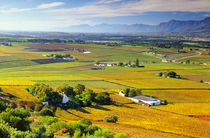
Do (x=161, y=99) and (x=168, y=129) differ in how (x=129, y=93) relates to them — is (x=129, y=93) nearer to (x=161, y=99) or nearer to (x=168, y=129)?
(x=161, y=99)

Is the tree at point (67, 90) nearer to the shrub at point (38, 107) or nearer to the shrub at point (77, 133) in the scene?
the shrub at point (38, 107)

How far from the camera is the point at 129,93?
62969 mm

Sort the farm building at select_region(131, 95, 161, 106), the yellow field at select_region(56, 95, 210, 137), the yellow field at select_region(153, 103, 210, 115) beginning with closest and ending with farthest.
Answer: the yellow field at select_region(56, 95, 210, 137), the yellow field at select_region(153, 103, 210, 115), the farm building at select_region(131, 95, 161, 106)

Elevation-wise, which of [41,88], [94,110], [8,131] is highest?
[8,131]

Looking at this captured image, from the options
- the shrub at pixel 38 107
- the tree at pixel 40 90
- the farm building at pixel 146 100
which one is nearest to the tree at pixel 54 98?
the tree at pixel 40 90

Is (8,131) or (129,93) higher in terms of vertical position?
(8,131)

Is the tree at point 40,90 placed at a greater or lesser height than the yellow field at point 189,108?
greater

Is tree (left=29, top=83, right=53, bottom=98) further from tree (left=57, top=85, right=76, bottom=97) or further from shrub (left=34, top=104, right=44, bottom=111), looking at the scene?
shrub (left=34, top=104, right=44, bottom=111)

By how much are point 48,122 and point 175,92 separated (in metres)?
49.1

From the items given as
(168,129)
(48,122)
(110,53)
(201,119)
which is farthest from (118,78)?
(110,53)

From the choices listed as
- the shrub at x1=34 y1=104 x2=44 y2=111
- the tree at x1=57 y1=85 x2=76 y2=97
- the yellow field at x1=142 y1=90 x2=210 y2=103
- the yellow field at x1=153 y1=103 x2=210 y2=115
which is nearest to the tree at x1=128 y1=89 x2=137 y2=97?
the yellow field at x1=142 y1=90 x2=210 y2=103

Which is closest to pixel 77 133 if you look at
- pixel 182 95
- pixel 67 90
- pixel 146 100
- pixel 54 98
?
pixel 54 98

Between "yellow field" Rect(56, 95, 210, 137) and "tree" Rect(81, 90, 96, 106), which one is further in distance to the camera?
"tree" Rect(81, 90, 96, 106)

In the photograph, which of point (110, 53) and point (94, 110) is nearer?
point (94, 110)
